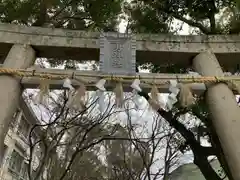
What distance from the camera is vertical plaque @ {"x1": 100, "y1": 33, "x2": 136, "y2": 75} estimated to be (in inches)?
120

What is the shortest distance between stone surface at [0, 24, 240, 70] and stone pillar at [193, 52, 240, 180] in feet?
0.75

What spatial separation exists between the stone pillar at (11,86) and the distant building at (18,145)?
9.27 m

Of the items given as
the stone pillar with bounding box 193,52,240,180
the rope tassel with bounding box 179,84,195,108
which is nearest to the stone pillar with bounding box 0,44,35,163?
the rope tassel with bounding box 179,84,195,108

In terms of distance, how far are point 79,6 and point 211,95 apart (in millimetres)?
2368

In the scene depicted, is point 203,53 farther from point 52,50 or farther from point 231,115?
point 52,50

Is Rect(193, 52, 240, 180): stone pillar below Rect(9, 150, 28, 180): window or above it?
below

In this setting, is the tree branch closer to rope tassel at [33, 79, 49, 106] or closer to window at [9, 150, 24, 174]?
rope tassel at [33, 79, 49, 106]

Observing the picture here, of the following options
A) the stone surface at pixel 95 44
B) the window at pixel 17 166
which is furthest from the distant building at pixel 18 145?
the stone surface at pixel 95 44

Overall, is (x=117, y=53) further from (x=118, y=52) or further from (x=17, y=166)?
(x=17, y=166)

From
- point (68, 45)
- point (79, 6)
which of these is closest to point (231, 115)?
point (68, 45)

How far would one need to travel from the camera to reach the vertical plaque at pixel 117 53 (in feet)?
9.96

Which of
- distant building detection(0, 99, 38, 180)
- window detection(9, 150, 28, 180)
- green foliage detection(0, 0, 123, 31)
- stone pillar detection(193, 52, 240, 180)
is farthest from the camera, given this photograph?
window detection(9, 150, 28, 180)

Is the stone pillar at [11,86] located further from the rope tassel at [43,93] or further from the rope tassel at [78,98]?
the rope tassel at [78,98]

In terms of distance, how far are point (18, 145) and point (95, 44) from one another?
1198 cm
